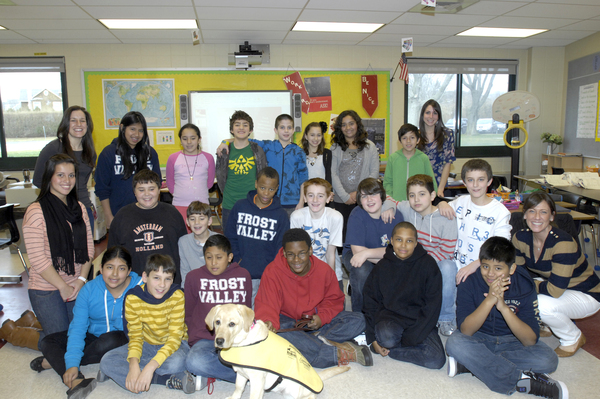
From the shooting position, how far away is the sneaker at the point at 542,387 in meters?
1.85

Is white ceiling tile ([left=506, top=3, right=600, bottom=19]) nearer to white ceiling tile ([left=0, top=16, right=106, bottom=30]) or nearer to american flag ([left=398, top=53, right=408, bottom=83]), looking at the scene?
american flag ([left=398, top=53, right=408, bottom=83])

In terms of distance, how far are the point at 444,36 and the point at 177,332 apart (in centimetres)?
513

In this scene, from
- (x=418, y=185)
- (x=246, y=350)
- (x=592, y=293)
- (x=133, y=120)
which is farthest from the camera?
(x=133, y=120)

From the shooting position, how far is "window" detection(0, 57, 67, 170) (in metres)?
5.44

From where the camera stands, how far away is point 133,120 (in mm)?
2861

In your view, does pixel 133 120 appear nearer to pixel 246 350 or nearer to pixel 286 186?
pixel 286 186

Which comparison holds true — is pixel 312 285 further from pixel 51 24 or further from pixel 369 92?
pixel 51 24

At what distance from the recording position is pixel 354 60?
5895 mm

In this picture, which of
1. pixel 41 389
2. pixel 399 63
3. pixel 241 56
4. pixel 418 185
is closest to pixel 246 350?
pixel 41 389

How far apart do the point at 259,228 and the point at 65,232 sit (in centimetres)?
114

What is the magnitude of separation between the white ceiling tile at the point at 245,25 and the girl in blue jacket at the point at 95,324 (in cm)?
335

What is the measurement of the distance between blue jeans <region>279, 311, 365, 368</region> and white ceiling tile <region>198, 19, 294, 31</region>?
3596 millimetres

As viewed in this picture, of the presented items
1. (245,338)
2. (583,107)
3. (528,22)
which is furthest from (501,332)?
(583,107)

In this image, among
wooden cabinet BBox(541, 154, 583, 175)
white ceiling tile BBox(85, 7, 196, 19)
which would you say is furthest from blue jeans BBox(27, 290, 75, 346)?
wooden cabinet BBox(541, 154, 583, 175)
